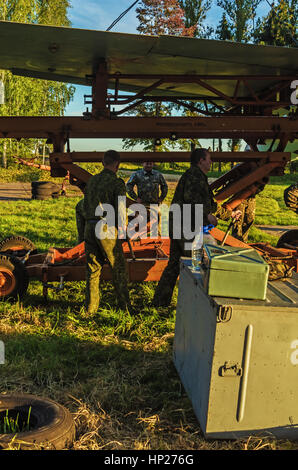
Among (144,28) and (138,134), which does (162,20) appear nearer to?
(144,28)

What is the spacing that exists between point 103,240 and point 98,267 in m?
0.44

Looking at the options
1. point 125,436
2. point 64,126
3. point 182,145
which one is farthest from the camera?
point 182,145

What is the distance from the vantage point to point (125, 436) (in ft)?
11.3

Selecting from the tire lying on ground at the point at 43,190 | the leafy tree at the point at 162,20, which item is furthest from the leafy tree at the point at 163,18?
the tire lying on ground at the point at 43,190

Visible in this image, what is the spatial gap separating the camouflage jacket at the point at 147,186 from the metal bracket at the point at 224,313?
6.08 m

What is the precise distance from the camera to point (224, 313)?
3.06 m

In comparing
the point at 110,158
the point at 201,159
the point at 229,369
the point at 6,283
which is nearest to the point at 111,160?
the point at 110,158

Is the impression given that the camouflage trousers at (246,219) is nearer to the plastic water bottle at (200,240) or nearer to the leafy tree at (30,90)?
the plastic water bottle at (200,240)

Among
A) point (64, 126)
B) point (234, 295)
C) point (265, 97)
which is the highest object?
point (265, 97)

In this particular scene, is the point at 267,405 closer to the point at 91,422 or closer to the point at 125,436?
the point at 125,436

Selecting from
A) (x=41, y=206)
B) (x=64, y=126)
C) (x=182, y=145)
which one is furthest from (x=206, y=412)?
(x=182, y=145)

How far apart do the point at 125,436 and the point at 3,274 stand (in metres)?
3.58

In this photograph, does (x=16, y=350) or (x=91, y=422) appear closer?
(x=91, y=422)

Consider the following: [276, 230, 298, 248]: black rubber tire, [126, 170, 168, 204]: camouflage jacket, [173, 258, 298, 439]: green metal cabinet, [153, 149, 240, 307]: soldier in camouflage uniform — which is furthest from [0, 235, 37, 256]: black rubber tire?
[173, 258, 298, 439]: green metal cabinet
